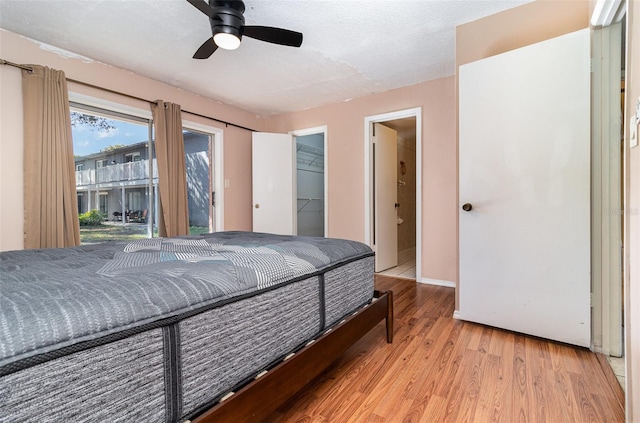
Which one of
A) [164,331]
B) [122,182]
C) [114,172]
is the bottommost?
[164,331]

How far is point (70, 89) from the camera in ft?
8.81

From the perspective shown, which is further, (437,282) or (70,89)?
(437,282)

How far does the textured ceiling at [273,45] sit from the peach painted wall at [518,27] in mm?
80

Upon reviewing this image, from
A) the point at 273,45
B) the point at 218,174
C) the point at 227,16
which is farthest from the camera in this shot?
the point at 218,174

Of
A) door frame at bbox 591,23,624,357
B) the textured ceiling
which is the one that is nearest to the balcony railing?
the textured ceiling

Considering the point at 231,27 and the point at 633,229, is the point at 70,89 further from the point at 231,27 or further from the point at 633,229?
the point at 633,229

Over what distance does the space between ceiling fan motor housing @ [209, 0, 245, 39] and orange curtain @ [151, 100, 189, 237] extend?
178cm

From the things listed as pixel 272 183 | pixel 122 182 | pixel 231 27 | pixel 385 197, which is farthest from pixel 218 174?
pixel 231 27

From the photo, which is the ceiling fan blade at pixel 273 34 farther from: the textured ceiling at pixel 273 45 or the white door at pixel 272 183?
the white door at pixel 272 183

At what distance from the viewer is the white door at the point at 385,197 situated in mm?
3920

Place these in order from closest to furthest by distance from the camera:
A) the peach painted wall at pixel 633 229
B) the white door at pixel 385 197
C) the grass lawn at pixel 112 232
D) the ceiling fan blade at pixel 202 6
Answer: the peach painted wall at pixel 633 229 < the ceiling fan blade at pixel 202 6 < the grass lawn at pixel 112 232 < the white door at pixel 385 197

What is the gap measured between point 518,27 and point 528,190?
4.08ft

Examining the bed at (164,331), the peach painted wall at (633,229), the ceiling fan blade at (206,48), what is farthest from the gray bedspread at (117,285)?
the ceiling fan blade at (206,48)

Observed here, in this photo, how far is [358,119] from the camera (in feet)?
13.0
